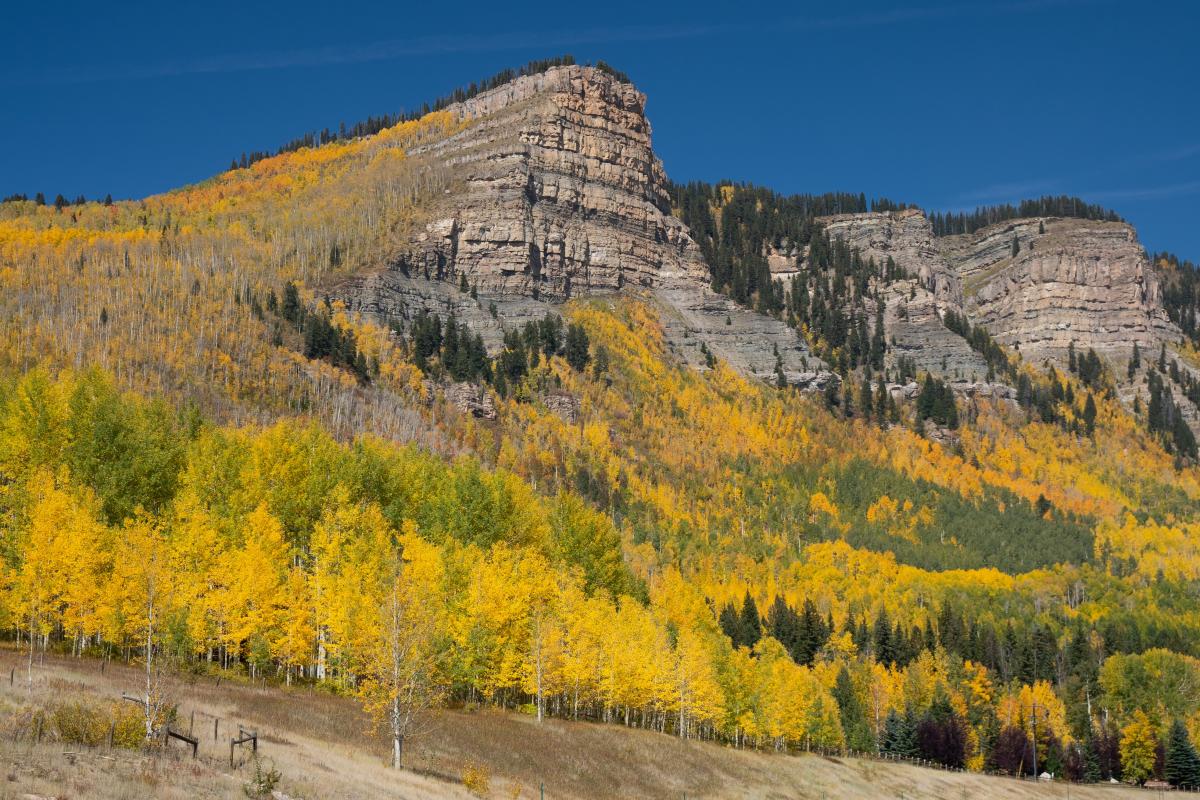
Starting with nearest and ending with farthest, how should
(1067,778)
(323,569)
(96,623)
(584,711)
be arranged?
1. (96,623)
2. (323,569)
3. (584,711)
4. (1067,778)

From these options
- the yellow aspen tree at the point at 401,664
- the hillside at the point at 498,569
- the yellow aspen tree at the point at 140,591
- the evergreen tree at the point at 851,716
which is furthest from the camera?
the evergreen tree at the point at 851,716

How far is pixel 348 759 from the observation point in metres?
40.2

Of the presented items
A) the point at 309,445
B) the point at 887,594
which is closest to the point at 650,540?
the point at 887,594

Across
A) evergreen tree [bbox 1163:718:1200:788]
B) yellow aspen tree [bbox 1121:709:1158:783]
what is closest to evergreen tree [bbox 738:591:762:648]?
yellow aspen tree [bbox 1121:709:1158:783]

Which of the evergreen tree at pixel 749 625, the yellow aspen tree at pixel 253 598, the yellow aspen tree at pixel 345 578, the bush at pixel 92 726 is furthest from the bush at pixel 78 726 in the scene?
the evergreen tree at pixel 749 625

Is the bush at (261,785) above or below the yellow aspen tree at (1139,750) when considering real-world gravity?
above

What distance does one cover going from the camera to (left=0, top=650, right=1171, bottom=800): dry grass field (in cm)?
2802

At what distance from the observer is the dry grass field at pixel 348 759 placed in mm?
28016

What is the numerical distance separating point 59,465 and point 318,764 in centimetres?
3966

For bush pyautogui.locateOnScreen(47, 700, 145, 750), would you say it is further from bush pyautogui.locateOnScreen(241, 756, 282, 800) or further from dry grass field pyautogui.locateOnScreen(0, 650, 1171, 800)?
bush pyautogui.locateOnScreen(241, 756, 282, 800)

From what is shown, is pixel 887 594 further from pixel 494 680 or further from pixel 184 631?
pixel 184 631

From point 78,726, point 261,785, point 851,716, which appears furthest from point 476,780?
point 851,716

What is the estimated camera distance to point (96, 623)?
4984 cm

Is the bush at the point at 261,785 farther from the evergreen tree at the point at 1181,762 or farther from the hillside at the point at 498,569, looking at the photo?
the evergreen tree at the point at 1181,762
